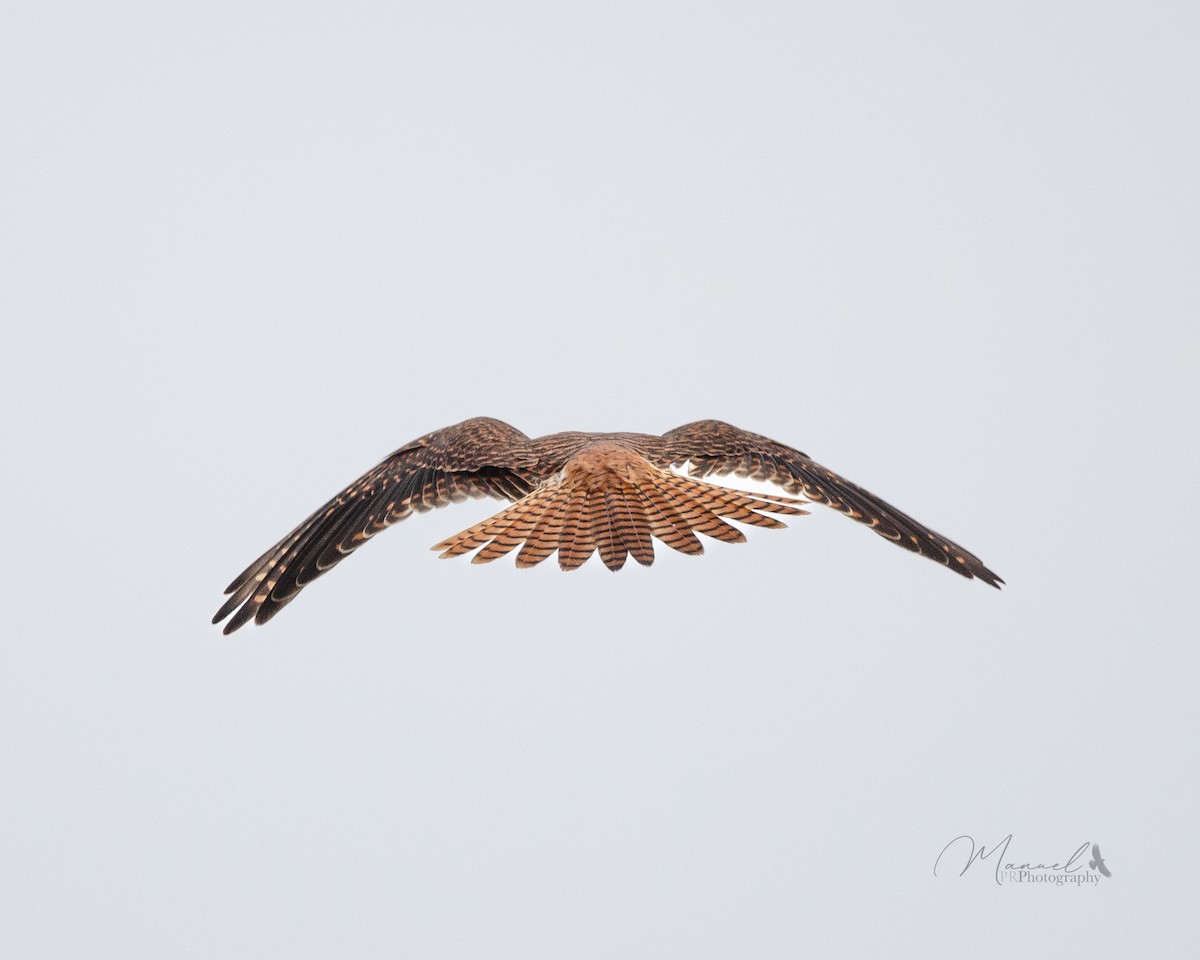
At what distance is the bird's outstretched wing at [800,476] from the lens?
721 centimetres

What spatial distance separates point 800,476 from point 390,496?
2.22m

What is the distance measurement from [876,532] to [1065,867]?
1.88m

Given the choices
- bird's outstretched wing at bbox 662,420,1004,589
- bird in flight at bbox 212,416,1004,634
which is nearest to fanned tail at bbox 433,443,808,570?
bird in flight at bbox 212,416,1004,634

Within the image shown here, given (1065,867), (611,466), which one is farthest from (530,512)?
(1065,867)

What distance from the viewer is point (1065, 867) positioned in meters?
6.51

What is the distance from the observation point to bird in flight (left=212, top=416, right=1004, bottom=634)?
634 cm

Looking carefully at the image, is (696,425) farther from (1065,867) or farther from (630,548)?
(1065,867)

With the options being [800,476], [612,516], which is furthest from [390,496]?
[800,476]

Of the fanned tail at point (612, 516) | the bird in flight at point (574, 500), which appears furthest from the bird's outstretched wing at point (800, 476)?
the fanned tail at point (612, 516)

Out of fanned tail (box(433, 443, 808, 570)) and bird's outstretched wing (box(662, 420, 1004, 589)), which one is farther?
bird's outstretched wing (box(662, 420, 1004, 589))

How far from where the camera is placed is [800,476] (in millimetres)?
7488

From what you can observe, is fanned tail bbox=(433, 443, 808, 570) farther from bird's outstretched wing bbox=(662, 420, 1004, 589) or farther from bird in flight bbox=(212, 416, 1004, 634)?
bird's outstretched wing bbox=(662, 420, 1004, 589)

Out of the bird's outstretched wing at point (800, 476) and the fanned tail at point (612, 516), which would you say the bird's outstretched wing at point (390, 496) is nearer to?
the fanned tail at point (612, 516)

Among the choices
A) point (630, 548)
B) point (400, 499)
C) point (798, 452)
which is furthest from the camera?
point (798, 452)
